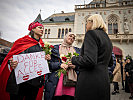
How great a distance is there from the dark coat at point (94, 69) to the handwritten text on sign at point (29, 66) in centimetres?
87

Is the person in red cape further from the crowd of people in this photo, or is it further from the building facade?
the building facade

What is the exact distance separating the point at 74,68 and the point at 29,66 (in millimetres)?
898

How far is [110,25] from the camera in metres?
16.4

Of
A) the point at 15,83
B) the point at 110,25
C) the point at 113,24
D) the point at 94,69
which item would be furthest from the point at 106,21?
the point at 15,83

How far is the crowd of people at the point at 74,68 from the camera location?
1.15 m

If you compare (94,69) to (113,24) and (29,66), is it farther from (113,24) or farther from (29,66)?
(113,24)

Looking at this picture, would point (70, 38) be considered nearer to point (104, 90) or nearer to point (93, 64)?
point (93, 64)

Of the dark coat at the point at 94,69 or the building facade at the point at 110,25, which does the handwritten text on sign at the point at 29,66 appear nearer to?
the dark coat at the point at 94,69

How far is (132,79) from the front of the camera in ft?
14.7

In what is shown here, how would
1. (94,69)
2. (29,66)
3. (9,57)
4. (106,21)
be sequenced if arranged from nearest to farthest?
(94,69), (29,66), (9,57), (106,21)

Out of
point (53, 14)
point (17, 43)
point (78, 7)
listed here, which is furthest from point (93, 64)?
point (53, 14)

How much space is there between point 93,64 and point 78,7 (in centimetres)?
1903

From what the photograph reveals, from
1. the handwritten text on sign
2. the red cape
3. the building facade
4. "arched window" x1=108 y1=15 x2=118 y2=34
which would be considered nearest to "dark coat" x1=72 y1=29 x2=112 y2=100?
the handwritten text on sign

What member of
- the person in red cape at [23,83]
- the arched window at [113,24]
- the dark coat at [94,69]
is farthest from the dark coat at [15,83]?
the arched window at [113,24]
